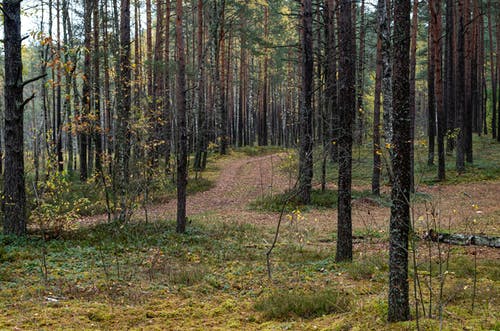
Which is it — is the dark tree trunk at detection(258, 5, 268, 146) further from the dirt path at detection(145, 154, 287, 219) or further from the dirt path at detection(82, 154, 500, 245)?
the dirt path at detection(82, 154, 500, 245)

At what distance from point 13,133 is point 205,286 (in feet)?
18.6

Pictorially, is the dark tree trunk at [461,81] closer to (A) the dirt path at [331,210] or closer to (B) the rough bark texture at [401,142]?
(A) the dirt path at [331,210]

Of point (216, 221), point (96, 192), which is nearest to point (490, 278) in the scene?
point (216, 221)

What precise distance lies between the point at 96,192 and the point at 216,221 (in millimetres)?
6327

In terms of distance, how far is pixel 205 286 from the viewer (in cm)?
642

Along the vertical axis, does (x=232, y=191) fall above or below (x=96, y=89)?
below

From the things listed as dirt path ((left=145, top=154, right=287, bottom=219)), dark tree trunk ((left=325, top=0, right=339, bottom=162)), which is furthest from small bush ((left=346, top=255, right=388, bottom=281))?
dirt path ((left=145, top=154, right=287, bottom=219))

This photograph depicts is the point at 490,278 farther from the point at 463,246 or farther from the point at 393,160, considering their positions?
the point at 393,160

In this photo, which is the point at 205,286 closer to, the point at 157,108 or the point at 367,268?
the point at 367,268

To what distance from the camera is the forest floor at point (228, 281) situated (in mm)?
4727

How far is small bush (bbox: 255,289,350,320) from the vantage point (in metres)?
5.16

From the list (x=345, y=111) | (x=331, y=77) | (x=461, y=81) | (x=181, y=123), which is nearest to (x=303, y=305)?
(x=345, y=111)

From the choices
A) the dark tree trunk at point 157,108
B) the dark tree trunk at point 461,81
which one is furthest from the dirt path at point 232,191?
the dark tree trunk at point 461,81

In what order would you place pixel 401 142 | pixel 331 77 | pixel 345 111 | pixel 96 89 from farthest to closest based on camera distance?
1. pixel 96 89
2. pixel 331 77
3. pixel 345 111
4. pixel 401 142
